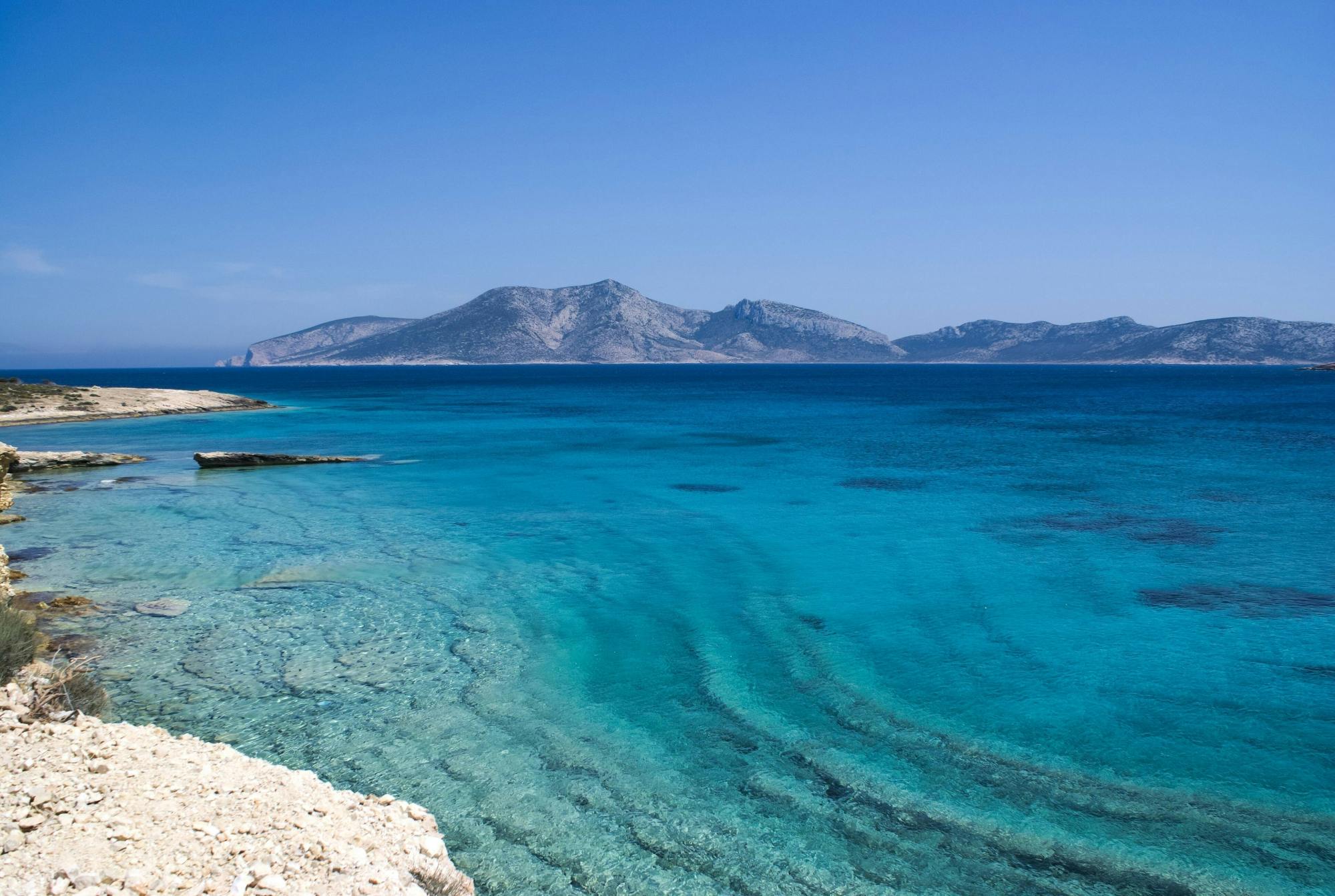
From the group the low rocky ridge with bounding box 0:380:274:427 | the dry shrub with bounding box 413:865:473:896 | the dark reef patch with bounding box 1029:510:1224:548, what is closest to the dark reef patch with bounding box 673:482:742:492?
the dark reef patch with bounding box 1029:510:1224:548

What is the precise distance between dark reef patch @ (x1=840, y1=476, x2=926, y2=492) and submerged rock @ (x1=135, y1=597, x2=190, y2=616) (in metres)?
20.2

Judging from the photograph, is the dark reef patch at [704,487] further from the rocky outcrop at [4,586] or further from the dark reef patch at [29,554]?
the rocky outcrop at [4,586]

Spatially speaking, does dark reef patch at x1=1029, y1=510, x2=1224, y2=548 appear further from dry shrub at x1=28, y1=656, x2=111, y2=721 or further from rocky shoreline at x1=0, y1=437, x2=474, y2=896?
dry shrub at x1=28, y1=656, x2=111, y2=721

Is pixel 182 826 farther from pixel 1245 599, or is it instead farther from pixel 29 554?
pixel 1245 599

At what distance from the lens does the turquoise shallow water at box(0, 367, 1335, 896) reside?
7.53 meters

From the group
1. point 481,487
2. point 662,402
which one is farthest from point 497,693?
point 662,402

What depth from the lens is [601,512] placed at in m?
23.2

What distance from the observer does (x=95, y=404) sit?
55.3 meters

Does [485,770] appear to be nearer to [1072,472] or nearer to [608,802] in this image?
[608,802]

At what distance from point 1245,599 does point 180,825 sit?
16.7 meters

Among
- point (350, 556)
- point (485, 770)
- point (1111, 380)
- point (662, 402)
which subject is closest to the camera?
point (485, 770)

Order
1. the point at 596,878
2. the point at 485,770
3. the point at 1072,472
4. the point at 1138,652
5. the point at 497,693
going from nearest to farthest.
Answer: the point at 596,878
the point at 485,770
the point at 497,693
the point at 1138,652
the point at 1072,472

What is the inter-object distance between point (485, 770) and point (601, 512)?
14.6m

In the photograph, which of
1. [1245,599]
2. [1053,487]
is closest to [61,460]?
[1053,487]
